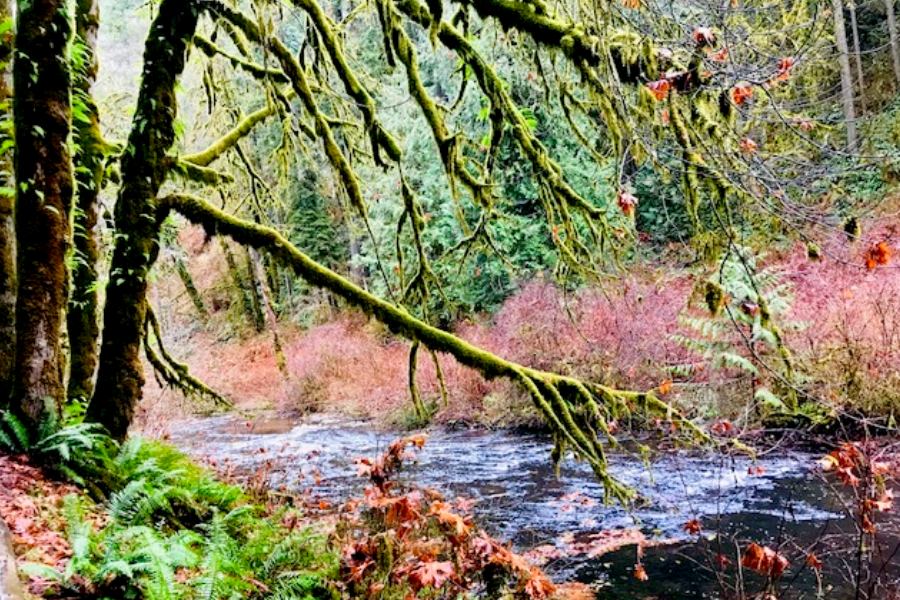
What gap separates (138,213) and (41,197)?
0.66m

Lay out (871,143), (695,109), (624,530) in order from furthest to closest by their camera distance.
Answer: (871,143) < (624,530) < (695,109)

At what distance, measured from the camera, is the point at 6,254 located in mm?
5152

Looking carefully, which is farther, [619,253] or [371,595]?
[619,253]

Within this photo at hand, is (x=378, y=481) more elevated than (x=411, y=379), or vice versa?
(x=411, y=379)

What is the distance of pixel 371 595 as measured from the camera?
14.2 ft

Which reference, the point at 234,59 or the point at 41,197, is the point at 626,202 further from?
the point at 234,59

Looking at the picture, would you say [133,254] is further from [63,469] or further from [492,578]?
[492,578]

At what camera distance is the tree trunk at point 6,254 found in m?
4.95

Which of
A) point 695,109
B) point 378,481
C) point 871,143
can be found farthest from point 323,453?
point 871,143

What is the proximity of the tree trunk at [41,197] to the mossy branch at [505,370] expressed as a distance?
76cm

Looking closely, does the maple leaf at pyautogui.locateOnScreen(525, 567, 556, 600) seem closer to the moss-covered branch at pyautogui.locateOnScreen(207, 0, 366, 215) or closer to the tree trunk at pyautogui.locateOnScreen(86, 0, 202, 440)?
the moss-covered branch at pyautogui.locateOnScreen(207, 0, 366, 215)

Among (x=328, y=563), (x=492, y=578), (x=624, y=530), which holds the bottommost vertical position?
(x=624, y=530)

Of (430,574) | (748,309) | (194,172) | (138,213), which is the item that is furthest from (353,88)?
(430,574)

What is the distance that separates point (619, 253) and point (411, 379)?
1.70 meters
